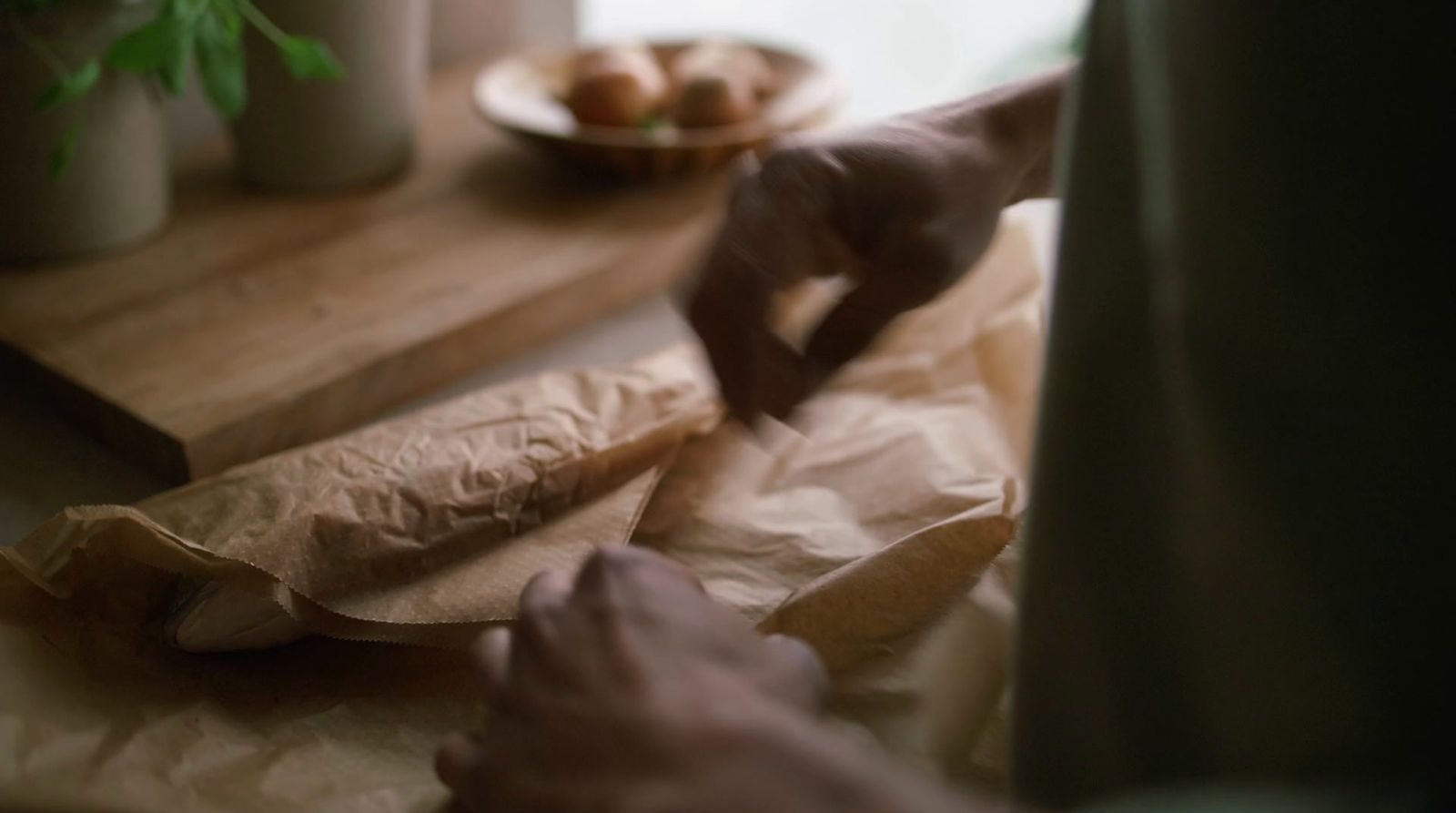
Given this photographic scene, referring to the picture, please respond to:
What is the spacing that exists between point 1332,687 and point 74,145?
755 mm

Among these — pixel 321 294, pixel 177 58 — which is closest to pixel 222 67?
pixel 177 58

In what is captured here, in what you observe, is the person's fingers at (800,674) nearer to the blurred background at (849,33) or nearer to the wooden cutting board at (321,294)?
the wooden cutting board at (321,294)

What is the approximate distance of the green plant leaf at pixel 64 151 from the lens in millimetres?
749

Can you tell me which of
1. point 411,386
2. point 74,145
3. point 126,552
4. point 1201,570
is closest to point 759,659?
point 1201,570

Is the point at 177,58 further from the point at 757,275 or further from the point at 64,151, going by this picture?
the point at 757,275

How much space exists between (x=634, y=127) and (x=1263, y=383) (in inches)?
26.6

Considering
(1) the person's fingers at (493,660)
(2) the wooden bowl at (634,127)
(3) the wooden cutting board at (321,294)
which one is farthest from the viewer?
(2) the wooden bowl at (634,127)

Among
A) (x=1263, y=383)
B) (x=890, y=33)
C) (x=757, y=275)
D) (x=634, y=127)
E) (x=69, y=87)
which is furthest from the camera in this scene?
(x=890, y=33)

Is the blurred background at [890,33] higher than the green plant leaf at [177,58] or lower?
lower

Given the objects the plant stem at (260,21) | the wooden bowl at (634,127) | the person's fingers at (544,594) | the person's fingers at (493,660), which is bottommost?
the person's fingers at (493,660)

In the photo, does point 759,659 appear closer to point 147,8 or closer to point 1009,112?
point 1009,112

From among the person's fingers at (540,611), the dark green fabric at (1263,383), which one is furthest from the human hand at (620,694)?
the dark green fabric at (1263,383)

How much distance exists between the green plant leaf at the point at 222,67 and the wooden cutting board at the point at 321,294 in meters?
0.12

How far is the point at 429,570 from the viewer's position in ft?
1.86
